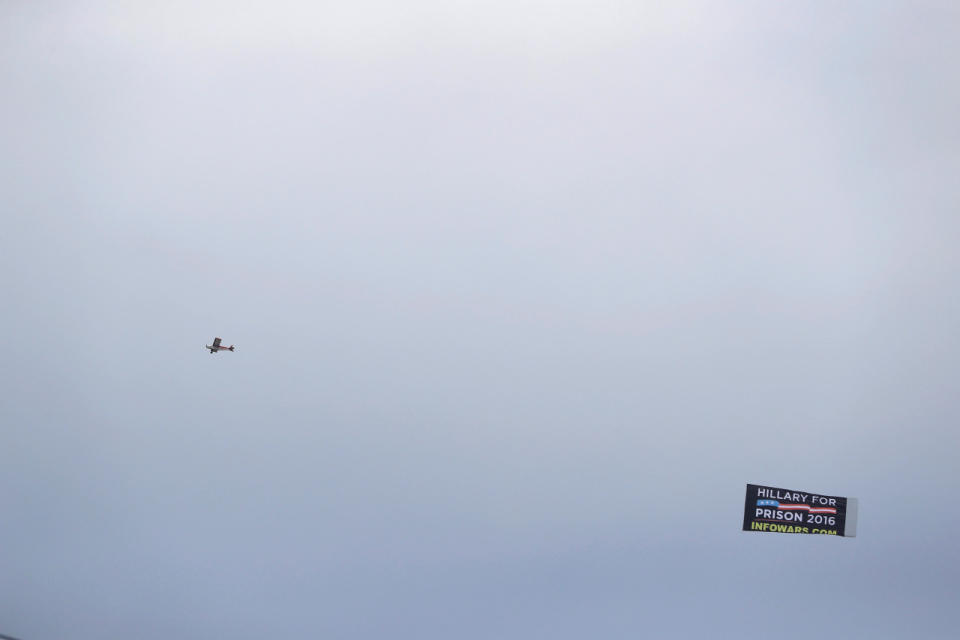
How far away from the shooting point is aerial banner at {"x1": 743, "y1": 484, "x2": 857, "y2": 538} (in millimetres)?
2047

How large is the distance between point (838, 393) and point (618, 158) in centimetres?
92

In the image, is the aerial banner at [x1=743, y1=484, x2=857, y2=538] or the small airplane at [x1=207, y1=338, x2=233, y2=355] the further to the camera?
the small airplane at [x1=207, y1=338, x2=233, y2=355]

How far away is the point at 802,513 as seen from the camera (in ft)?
6.75

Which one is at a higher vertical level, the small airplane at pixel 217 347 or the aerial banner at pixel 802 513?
the small airplane at pixel 217 347

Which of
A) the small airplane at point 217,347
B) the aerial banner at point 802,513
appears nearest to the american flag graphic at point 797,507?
the aerial banner at point 802,513

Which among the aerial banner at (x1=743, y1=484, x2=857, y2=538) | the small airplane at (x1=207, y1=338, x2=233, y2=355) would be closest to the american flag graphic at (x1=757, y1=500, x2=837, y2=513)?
the aerial banner at (x1=743, y1=484, x2=857, y2=538)

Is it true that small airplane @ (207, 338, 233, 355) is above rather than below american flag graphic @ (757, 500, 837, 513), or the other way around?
above

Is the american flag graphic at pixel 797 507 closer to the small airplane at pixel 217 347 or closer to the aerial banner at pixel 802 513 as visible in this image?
the aerial banner at pixel 802 513

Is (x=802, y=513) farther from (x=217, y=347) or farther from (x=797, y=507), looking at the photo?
(x=217, y=347)

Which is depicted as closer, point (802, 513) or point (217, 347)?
point (802, 513)

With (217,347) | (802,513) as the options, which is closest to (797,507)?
(802,513)

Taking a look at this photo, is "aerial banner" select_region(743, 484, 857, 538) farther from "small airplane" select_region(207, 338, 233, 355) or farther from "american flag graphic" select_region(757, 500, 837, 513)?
"small airplane" select_region(207, 338, 233, 355)

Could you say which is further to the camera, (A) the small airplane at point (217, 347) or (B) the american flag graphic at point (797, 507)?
(A) the small airplane at point (217, 347)

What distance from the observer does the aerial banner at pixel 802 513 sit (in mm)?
2047
